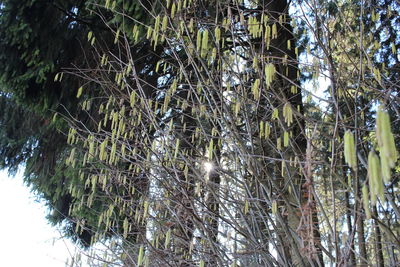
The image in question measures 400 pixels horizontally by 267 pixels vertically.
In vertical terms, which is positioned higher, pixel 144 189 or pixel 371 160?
pixel 144 189

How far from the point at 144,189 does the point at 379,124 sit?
9.94ft

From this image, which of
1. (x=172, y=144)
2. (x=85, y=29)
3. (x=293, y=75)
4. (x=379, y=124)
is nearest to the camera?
(x=379, y=124)

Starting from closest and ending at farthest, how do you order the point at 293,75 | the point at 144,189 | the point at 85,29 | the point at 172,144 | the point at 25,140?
the point at 172,144, the point at 144,189, the point at 293,75, the point at 85,29, the point at 25,140

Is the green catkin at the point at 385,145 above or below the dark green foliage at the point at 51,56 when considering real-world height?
below

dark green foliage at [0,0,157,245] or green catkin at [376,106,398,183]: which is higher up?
dark green foliage at [0,0,157,245]

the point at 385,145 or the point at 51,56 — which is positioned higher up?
the point at 51,56

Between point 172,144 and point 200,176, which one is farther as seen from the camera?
point 172,144

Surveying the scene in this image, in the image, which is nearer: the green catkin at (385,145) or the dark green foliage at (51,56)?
the green catkin at (385,145)

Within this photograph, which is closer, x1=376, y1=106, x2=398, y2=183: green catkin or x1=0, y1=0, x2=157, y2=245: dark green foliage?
x1=376, y1=106, x2=398, y2=183: green catkin

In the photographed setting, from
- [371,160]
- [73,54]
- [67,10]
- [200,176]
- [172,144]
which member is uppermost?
[67,10]

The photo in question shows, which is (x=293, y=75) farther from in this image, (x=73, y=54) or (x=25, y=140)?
(x=25, y=140)

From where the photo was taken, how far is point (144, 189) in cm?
382

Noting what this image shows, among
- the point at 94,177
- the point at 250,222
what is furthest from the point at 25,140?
the point at 250,222

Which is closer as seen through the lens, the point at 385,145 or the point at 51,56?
the point at 385,145
